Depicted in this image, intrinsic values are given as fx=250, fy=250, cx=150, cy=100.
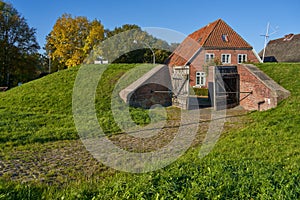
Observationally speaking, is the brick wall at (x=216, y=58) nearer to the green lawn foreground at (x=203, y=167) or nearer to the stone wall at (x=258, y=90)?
the stone wall at (x=258, y=90)

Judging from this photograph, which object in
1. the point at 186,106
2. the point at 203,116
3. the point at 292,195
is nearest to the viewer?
the point at 292,195

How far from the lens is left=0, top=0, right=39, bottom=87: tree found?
108ft

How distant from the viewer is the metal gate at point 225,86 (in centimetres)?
1262

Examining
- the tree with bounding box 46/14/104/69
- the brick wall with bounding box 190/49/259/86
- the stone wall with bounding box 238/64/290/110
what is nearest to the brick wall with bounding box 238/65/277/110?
the stone wall with bounding box 238/64/290/110

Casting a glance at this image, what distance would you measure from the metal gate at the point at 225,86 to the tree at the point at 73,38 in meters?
21.5

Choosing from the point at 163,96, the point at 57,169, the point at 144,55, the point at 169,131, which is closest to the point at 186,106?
the point at 163,96

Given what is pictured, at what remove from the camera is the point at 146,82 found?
44.4 feet

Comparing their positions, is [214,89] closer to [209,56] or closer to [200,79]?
[200,79]

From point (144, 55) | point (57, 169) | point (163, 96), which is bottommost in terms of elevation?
point (57, 169)

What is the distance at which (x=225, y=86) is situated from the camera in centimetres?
1357

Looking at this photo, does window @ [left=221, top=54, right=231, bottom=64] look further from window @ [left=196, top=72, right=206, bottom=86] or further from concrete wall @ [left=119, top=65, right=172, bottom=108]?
concrete wall @ [left=119, top=65, right=172, bottom=108]

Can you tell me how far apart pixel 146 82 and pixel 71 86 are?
4.83m

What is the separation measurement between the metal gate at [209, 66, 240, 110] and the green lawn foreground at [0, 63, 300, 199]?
237cm

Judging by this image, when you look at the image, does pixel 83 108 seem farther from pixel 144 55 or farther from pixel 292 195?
pixel 144 55
